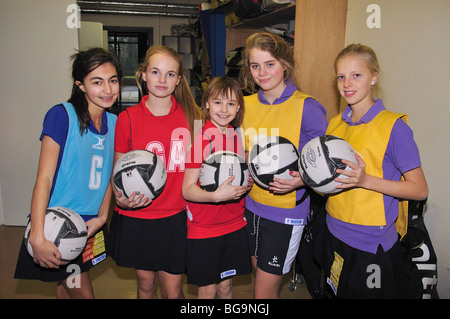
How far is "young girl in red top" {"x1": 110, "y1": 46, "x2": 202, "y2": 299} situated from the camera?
1751 millimetres

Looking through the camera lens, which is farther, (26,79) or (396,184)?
(26,79)

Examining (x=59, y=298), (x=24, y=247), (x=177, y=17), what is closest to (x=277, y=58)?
(x=24, y=247)

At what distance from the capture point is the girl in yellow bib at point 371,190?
1464 millimetres

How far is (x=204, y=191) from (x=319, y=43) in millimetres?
1729

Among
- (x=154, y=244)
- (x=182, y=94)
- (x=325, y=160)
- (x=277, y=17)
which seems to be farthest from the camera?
(x=277, y=17)

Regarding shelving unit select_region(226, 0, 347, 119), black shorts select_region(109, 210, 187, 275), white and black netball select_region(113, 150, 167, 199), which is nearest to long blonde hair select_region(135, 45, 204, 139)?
white and black netball select_region(113, 150, 167, 199)

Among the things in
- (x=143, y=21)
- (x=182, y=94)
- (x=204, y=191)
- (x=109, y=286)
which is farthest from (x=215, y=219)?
(x=143, y=21)

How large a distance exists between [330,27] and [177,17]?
27.7ft

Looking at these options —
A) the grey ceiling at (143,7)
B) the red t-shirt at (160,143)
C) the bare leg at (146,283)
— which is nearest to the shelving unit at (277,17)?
the red t-shirt at (160,143)

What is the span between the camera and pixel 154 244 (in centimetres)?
177

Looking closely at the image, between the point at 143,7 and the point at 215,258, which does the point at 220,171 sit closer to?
the point at 215,258

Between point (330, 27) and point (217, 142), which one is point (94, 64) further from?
point (330, 27)

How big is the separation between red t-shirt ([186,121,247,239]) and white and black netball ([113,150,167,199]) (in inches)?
6.5

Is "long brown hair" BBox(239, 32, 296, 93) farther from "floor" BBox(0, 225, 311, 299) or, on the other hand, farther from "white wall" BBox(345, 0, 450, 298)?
"floor" BBox(0, 225, 311, 299)
